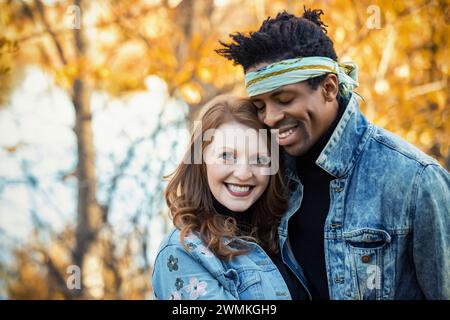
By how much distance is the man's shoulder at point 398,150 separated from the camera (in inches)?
105

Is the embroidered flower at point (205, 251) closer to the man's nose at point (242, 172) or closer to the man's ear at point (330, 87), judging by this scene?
the man's nose at point (242, 172)

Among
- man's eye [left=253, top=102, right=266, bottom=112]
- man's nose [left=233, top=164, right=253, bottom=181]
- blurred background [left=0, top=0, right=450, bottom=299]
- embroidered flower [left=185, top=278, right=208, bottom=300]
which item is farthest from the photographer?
blurred background [left=0, top=0, right=450, bottom=299]

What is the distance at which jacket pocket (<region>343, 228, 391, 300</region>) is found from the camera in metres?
2.64

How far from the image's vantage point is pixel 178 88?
5.34 meters

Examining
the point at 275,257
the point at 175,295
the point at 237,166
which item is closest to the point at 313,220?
the point at 275,257

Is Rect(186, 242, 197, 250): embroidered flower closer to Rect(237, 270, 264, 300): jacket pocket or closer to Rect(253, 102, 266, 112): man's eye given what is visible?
Rect(237, 270, 264, 300): jacket pocket

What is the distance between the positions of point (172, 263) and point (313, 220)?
77 cm

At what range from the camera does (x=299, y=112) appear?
275cm

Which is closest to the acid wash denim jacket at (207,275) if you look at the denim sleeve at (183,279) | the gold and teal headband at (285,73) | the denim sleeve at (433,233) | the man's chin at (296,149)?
the denim sleeve at (183,279)

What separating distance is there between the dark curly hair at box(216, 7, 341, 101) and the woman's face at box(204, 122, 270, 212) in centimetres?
37

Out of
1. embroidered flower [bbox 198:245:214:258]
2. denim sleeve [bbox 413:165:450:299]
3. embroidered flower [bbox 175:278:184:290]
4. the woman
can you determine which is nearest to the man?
denim sleeve [bbox 413:165:450:299]

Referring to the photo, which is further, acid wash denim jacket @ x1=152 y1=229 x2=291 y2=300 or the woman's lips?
the woman's lips

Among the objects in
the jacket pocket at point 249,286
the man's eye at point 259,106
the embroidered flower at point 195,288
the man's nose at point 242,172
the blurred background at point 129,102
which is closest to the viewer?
the embroidered flower at point 195,288
